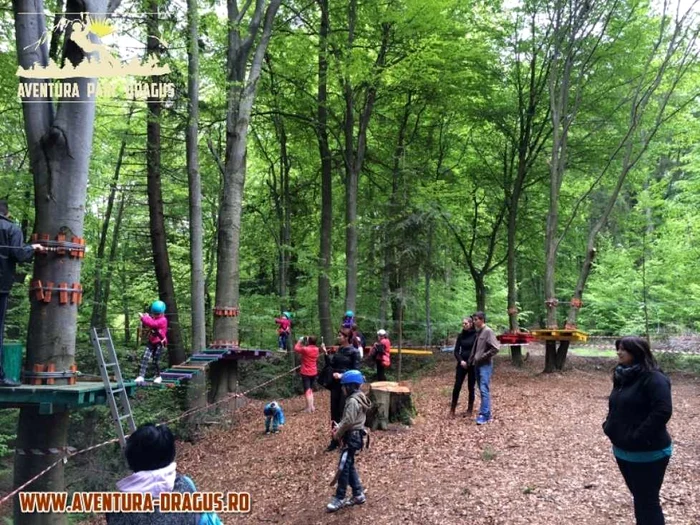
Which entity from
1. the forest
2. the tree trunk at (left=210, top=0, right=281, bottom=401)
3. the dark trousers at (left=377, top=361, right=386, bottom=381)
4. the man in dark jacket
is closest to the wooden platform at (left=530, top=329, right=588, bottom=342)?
the forest

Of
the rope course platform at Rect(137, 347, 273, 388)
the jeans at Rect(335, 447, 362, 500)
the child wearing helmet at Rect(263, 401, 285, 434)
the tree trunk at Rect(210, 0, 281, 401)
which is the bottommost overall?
the child wearing helmet at Rect(263, 401, 285, 434)

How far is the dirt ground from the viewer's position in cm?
497

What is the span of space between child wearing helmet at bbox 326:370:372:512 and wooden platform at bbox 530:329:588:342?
7.12 meters

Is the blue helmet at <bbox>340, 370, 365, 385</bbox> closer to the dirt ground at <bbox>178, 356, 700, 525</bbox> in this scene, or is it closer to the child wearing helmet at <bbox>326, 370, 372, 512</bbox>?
the child wearing helmet at <bbox>326, 370, 372, 512</bbox>

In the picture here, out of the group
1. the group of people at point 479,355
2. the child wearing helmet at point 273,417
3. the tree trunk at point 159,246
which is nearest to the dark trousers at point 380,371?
the child wearing helmet at point 273,417

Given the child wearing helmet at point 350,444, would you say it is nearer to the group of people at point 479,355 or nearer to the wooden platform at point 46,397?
the wooden platform at point 46,397

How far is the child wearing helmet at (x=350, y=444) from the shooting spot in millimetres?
5266

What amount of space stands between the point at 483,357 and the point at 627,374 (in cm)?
418

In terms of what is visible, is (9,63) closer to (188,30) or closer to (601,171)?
(188,30)

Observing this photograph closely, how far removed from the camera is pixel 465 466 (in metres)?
6.13

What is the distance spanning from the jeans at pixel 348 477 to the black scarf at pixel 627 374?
274 cm

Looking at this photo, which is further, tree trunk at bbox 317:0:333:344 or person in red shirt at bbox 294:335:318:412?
tree trunk at bbox 317:0:333:344

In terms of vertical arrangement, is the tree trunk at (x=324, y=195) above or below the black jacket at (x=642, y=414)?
above

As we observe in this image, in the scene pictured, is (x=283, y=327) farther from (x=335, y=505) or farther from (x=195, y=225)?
(x=335, y=505)
